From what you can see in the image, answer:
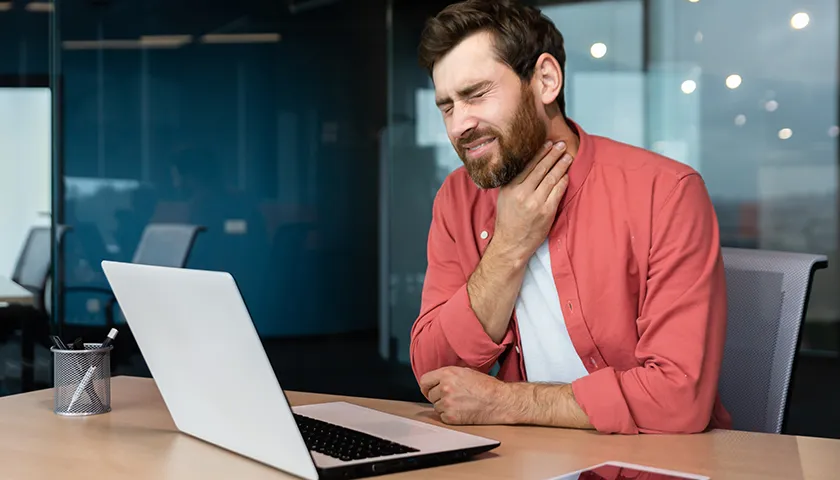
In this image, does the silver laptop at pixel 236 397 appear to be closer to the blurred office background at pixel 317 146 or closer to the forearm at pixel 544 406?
the forearm at pixel 544 406

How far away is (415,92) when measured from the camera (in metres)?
5.16

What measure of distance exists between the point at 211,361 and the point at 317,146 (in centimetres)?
392

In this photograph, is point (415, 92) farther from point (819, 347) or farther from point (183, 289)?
point (183, 289)

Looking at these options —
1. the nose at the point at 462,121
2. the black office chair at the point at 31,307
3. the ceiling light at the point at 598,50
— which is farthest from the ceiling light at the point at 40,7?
the nose at the point at 462,121

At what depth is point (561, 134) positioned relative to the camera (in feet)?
6.28

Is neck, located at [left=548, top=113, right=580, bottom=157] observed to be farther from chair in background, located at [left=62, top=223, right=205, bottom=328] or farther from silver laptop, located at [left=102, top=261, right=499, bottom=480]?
chair in background, located at [left=62, top=223, right=205, bottom=328]

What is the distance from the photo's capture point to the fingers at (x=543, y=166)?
1800 millimetres

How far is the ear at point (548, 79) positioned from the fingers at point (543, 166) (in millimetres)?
93

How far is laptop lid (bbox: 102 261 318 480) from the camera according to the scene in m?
1.17

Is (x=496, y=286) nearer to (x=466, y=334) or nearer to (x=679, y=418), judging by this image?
(x=466, y=334)

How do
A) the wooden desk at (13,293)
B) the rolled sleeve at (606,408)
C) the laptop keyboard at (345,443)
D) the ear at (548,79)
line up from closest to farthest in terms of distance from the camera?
the laptop keyboard at (345,443), the rolled sleeve at (606,408), the ear at (548,79), the wooden desk at (13,293)

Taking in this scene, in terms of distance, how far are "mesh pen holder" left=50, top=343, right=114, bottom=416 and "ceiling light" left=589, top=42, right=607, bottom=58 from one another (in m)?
Result: 3.70

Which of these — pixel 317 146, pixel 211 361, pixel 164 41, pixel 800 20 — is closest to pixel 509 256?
pixel 211 361

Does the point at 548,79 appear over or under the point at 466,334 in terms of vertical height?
over
